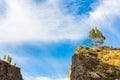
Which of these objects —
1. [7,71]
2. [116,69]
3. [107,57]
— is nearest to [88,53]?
[107,57]

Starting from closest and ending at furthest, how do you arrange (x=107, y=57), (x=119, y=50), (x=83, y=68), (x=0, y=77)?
(x=0, y=77), (x=83, y=68), (x=107, y=57), (x=119, y=50)

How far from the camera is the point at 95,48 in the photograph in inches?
6590

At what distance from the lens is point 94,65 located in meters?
141

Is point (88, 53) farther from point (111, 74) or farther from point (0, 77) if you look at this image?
point (0, 77)

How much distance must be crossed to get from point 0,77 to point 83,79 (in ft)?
117

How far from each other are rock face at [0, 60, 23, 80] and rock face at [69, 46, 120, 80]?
86.1 ft

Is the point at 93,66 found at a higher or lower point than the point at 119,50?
lower

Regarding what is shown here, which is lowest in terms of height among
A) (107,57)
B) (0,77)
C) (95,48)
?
(0,77)

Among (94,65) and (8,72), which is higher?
(94,65)

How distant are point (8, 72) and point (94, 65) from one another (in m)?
40.4

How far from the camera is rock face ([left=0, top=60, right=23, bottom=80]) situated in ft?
428

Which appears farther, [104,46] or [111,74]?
[104,46]

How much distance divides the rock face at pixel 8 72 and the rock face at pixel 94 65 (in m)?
26.2

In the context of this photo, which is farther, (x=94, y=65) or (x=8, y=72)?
(x=94, y=65)
